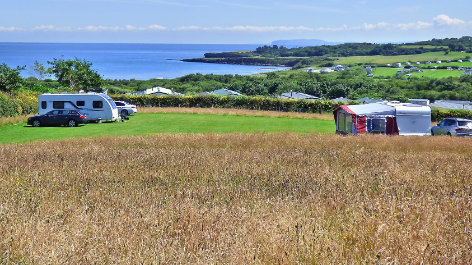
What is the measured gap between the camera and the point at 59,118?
25.7m

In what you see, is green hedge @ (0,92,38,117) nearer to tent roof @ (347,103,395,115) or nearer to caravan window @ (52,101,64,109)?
caravan window @ (52,101,64,109)

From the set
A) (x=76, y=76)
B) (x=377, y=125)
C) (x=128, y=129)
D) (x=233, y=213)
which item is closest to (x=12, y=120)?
(x=128, y=129)

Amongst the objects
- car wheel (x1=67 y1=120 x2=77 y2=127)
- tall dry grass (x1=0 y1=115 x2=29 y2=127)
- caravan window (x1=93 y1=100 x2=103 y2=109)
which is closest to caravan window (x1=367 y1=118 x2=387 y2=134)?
caravan window (x1=93 y1=100 x2=103 y2=109)

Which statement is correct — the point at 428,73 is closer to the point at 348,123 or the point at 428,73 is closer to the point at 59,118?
the point at 348,123

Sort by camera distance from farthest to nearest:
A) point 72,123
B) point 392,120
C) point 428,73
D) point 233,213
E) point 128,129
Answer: point 428,73 → point 72,123 → point 128,129 → point 392,120 → point 233,213

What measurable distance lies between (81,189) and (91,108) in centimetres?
2400

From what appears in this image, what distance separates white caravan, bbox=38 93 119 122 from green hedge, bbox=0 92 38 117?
1.93 meters

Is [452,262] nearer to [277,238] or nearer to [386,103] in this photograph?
[277,238]

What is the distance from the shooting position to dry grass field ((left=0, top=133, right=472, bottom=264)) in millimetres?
3207

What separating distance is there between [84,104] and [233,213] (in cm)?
2598

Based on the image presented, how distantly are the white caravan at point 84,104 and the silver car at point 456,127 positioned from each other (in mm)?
21069

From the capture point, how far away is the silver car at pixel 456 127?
22.0m

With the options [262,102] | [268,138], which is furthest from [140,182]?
[262,102]

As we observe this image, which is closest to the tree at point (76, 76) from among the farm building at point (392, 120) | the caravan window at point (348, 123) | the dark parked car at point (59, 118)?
the dark parked car at point (59, 118)
